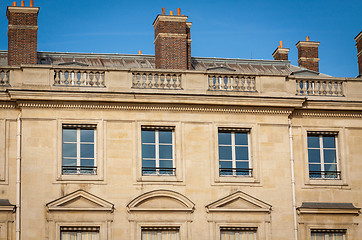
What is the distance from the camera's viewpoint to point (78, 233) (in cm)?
2808

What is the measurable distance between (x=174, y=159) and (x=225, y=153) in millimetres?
1936

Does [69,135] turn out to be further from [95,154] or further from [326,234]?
[326,234]

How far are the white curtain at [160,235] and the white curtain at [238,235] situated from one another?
1695 mm

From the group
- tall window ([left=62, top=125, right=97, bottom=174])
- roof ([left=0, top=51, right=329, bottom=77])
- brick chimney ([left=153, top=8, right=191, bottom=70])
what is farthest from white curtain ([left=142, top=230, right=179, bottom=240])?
roof ([left=0, top=51, right=329, bottom=77])

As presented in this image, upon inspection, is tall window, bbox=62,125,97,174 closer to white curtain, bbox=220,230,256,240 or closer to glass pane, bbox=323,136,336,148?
white curtain, bbox=220,230,256,240

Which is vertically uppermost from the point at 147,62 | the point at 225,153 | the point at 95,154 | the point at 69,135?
the point at 147,62

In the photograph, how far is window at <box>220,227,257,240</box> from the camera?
1144 inches

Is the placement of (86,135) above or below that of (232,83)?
below

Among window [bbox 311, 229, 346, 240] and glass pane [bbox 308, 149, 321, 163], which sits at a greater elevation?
glass pane [bbox 308, 149, 321, 163]

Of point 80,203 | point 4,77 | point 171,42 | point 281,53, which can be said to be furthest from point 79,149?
point 281,53

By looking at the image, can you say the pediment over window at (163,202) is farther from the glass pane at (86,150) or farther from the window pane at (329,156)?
the window pane at (329,156)

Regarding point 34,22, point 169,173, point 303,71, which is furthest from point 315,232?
point 34,22

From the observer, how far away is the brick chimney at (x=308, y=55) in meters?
37.6

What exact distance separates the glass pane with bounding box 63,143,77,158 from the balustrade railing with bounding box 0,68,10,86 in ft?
9.92
